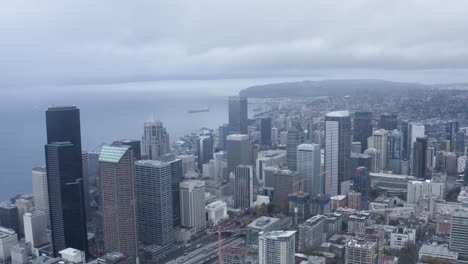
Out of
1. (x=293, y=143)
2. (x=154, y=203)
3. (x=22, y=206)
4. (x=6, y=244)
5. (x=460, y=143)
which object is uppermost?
(x=293, y=143)

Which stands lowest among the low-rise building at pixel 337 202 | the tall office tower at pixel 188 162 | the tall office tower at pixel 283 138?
the low-rise building at pixel 337 202

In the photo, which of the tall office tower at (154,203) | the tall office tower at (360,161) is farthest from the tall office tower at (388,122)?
the tall office tower at (154,203)

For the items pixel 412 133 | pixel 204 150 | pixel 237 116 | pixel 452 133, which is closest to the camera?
pixel 412 133

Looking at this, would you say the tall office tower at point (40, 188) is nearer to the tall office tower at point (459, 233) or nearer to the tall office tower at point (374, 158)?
the tall office tower at point (459, 233)

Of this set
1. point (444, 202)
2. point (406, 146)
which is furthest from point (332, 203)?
point (406, 146)

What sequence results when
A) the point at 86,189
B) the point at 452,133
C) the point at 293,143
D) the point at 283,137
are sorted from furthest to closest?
1. the point at 283,137
2. the point at 452,133
3. the point at 293,143
4. the point at 86,189

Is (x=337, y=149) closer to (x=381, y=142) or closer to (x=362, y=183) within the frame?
(x=362, y=183)

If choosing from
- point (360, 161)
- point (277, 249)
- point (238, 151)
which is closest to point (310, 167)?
point (360, 161)
